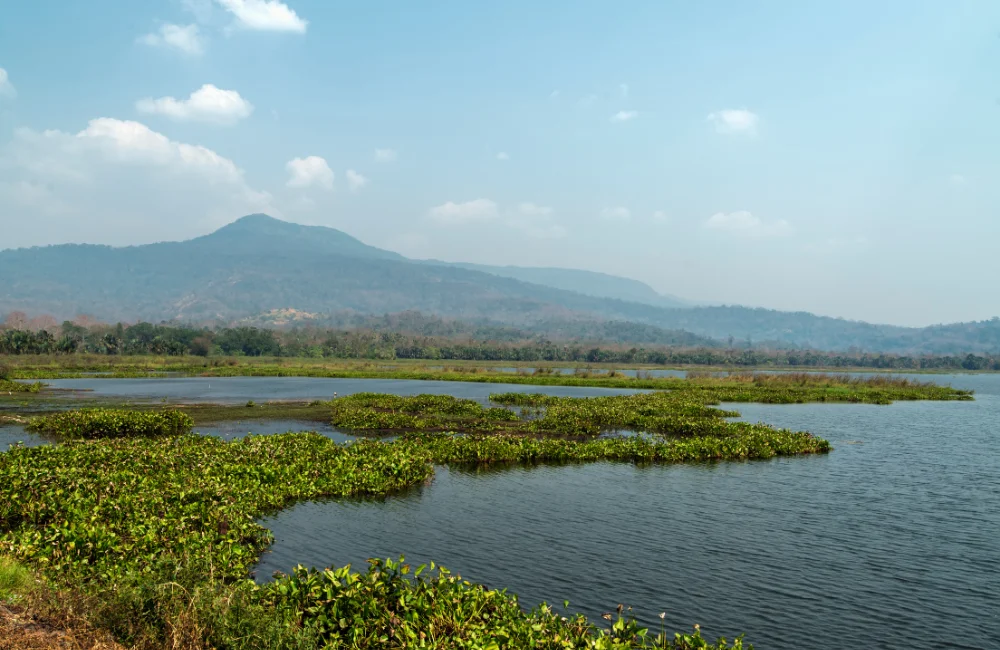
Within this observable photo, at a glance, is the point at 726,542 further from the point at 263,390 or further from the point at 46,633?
the point at 263,390

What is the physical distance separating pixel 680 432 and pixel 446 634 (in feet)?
109

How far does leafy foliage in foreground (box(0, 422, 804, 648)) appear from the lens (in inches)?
440

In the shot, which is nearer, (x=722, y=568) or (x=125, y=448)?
(x=722, y=568)

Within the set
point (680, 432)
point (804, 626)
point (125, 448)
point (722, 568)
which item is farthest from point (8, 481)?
A: point (680, 432)

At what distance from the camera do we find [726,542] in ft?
67.5

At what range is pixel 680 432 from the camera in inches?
1687

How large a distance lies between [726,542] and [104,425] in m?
34.2

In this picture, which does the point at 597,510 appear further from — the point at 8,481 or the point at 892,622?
the point at 8,481

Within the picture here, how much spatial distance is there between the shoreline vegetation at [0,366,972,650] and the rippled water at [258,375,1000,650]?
1.38 meters

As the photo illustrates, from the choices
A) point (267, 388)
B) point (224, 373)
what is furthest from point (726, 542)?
point (224, 373)

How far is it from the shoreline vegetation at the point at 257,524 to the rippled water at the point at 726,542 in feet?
4.54

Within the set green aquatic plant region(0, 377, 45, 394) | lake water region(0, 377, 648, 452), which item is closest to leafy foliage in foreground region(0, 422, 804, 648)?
lake water region(0, 377, 648, 452)

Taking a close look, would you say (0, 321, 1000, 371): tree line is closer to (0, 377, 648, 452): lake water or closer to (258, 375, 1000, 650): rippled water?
(0, 377, 648, 452): lake water

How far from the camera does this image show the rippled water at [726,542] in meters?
15.7
